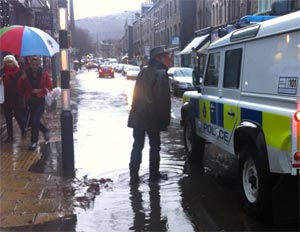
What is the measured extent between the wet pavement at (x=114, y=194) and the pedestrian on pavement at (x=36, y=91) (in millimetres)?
448

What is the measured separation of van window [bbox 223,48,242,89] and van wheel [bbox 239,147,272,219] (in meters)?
0.97

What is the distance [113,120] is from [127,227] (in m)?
8.88

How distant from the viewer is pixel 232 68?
593 cm

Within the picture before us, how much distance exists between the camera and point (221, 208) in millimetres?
5449

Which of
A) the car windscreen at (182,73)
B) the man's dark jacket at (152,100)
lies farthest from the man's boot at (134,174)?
the car windscreen at (182,73)

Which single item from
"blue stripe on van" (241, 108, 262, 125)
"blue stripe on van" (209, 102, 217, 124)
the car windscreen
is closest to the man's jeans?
"blue stripe on van" (209, 102, 217, 124)

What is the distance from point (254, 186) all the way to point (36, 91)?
16.1ft

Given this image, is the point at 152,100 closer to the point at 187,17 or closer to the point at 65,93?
the point at 65,93

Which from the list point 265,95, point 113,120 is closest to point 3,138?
point 113,120

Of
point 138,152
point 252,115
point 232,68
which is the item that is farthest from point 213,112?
point 252,115

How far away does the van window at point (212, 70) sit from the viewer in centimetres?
664

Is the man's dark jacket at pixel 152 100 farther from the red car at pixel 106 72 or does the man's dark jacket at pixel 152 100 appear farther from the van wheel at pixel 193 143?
the red car at pixel 106 72

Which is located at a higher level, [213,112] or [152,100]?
[152,100]

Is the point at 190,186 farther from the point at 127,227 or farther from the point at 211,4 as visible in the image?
the point at 211,4
